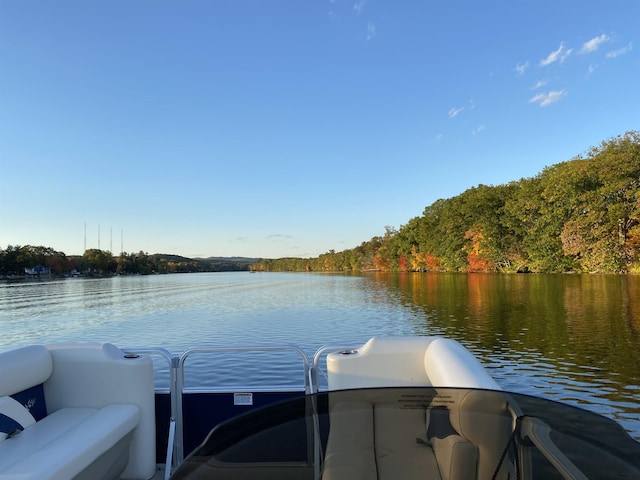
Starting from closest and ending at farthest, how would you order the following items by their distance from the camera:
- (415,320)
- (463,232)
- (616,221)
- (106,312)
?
(415,320) < (106,312) < (616,221) < (463,232)

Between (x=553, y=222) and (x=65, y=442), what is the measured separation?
52.1 meters

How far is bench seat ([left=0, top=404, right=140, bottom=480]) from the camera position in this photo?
2.34 meters

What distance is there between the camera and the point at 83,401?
3.52 metres

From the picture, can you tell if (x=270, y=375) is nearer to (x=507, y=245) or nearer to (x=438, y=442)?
(x=438, y=442)

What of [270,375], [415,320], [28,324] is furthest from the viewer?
[28,324]

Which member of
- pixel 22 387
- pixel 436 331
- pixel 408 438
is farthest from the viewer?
pixel 436 331

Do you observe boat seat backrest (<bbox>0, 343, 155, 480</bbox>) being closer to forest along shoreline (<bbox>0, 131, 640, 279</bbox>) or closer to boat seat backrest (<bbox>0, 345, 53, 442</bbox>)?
boat seat backrest (<bbox>0, 345, 53, 442</bbox>)

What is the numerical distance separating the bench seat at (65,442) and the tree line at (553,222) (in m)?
45.2

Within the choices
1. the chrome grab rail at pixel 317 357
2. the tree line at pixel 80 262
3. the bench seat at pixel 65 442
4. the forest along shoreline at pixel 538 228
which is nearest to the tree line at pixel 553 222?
the forest along shoreline at pixel 538 228

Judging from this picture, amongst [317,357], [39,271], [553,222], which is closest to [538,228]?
[553,222]

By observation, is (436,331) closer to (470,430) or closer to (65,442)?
(65,442)

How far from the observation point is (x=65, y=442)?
2.71 m

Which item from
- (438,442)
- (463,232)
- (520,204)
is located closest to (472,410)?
(438,442)

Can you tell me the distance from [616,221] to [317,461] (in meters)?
46.1
